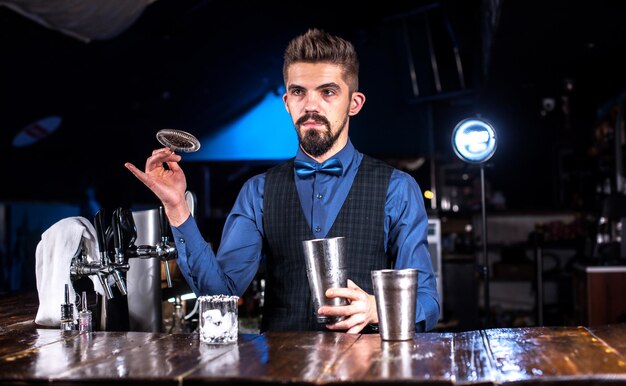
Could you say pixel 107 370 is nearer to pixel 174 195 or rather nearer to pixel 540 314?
pixel 174 195

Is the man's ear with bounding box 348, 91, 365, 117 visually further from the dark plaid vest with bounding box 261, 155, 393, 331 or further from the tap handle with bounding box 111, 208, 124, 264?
the tap handle with bounding box 111, 208, 124, 264

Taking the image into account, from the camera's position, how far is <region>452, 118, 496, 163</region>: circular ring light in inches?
173

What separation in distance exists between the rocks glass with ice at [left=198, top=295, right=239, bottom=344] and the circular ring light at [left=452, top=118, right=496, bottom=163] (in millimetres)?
2842

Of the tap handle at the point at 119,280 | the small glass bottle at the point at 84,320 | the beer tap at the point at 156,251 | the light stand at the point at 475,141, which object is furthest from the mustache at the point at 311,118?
Answer: the light stand at the point at 475,141

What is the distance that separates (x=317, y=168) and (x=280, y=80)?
30.5ft

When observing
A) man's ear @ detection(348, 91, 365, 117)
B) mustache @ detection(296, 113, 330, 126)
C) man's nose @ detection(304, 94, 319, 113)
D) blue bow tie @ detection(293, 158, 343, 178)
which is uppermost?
man's ear @ detection(348, 91, 365, 117)

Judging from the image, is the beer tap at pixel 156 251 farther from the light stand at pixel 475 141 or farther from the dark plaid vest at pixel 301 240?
the light stand at pixel 475 141

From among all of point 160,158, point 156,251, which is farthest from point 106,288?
point 160,158

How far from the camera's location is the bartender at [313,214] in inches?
87.8

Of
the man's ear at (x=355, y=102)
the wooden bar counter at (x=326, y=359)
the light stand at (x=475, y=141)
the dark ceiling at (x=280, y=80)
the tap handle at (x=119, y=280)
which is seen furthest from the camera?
the dark ceiling at (x=280, y=80)

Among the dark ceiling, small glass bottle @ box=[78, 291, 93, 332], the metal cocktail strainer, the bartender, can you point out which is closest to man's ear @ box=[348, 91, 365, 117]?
the bartender

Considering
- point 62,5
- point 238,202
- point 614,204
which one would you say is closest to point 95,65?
point 62,5

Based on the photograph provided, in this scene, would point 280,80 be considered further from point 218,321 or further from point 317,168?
point 218,321

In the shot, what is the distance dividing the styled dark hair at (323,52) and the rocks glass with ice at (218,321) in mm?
812
